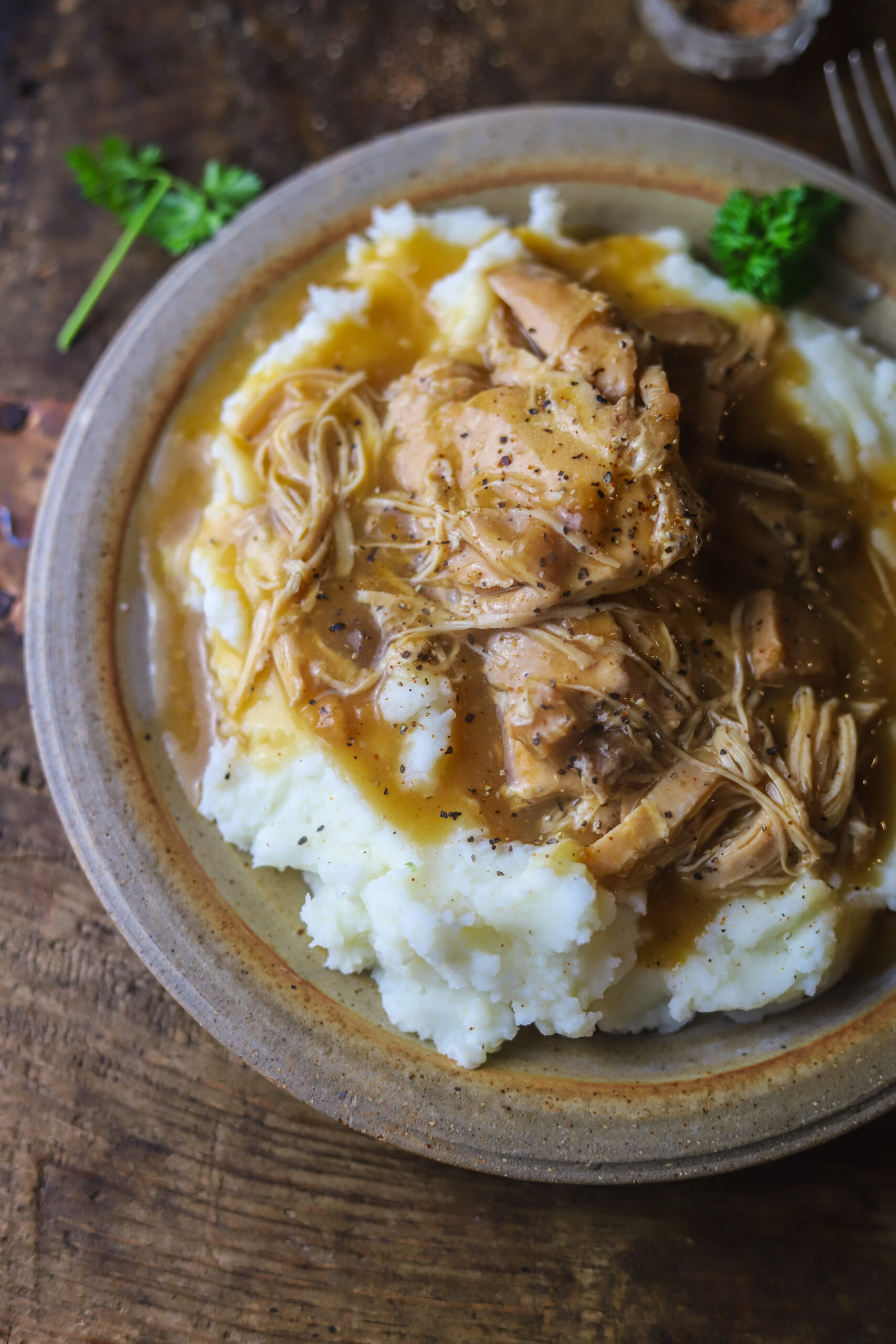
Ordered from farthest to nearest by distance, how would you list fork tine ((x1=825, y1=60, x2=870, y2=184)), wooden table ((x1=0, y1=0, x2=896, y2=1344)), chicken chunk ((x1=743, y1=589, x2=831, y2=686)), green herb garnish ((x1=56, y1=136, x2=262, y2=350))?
fork tine ((x1=825, y1=60, x2=870, y2=184)), green herb garnish ((x1=56, y1=136, x2=262, y2=350)), wooden table ((x1=0, y1=0, x2=896, y2=1344)), chicken chunk ((x1=743, y1=589, x2=831, y2=686))

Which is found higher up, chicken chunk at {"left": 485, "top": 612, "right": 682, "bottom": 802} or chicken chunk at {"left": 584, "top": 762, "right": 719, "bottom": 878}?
chicken chunk at {"left": 485, "top": 612, "right": 682, "bottom": 802}

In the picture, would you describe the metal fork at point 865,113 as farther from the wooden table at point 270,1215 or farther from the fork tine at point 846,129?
the wooden table at point 270,1215

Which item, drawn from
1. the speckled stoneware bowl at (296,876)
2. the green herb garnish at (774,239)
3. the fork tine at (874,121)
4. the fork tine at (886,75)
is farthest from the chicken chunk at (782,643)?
the fork tine at (886,75)

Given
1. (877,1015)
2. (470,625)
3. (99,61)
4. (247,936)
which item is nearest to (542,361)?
(470,625)

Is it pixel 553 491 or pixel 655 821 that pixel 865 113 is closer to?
pixel 553 491

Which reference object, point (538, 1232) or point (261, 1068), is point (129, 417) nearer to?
point (261, 1068)

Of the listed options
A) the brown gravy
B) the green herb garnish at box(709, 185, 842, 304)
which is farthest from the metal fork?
the brown gravy

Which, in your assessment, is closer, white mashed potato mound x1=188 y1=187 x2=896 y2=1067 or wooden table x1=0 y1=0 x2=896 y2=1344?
white mashed potato mound x1=188 y1=187 x2=896 y2=1067

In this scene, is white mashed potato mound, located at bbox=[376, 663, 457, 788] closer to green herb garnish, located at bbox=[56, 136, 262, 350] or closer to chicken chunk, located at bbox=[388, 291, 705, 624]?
chicken chunk, located at bbox=[388, 291, 705, 624]
